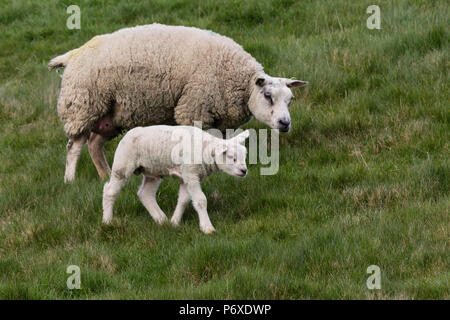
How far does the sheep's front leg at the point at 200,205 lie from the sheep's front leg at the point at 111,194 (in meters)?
0.70

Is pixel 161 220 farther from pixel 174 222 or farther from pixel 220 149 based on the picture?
pixel 220 149

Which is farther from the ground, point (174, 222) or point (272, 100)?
point (272, 100)

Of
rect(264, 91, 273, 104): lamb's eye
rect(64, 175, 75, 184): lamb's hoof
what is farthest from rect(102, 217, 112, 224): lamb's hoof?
rect(264, 91, 273, 104): lamb's eye

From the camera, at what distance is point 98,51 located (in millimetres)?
8492

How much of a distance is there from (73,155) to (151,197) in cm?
190

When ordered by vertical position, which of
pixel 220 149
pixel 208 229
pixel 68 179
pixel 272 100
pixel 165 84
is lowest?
pixel 68 179

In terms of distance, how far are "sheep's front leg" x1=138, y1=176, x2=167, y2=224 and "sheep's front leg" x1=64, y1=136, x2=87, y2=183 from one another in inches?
65.6

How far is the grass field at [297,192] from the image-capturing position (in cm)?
589

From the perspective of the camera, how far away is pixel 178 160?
272 inches

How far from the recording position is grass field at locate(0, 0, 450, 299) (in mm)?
5895

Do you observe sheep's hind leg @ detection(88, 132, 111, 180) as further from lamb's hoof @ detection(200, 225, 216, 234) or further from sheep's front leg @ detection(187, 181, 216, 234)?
lamb's hoof @ detection(200, 225, 216, 234)

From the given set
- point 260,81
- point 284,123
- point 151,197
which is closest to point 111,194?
point 151,197

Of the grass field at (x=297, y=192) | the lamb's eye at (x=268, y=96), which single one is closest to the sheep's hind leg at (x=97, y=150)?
the grass field at (x=297, y=192)

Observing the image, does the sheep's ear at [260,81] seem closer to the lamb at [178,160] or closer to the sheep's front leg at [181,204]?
the lamb at [178,160]
